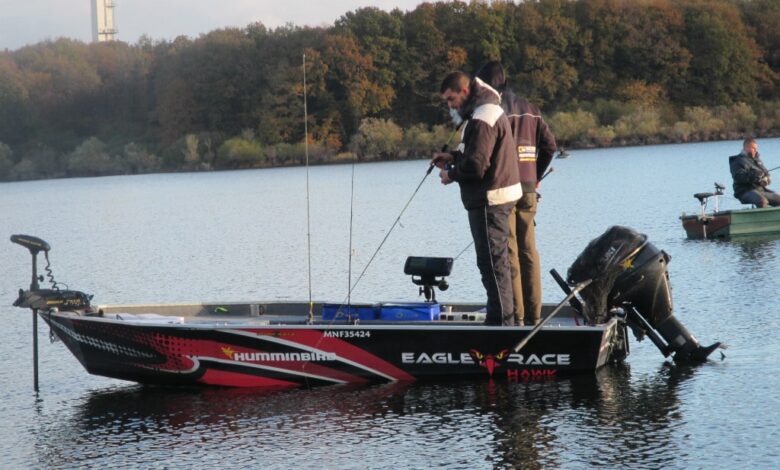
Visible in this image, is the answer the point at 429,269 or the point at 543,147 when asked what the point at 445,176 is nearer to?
the point at 543,147

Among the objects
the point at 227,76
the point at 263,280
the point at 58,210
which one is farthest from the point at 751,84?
the point at 263,280

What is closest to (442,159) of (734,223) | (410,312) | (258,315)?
(410,312)

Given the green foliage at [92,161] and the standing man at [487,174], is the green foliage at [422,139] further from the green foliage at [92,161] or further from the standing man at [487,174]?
the standing man at [487,174]

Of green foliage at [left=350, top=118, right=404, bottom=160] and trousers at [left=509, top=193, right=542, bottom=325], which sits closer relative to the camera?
trousers at [left=509, top=193, right=542, bottom=325]

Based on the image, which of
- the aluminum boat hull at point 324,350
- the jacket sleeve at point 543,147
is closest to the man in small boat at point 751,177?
the jacket sleeve at point 543,147

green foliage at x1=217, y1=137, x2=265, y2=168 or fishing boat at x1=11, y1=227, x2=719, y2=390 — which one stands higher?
green foliage at x1=217, y1=137, x2=265, y2=168

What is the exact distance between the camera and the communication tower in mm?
169625

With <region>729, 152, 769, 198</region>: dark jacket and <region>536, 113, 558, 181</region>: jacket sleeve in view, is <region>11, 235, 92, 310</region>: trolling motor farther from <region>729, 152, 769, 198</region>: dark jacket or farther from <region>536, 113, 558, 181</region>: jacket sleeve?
<region>729, 152, 769, 198</region>: dark jacket

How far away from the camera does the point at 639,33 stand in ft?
281

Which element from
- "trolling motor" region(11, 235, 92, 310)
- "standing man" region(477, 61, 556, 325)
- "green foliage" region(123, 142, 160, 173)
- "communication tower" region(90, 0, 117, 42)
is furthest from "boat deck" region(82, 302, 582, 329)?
"communication tower" region(90, 0, 117, 42)

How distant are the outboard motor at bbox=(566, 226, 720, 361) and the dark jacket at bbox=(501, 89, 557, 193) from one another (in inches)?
31.1

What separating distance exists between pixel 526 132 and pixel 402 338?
2.00 m

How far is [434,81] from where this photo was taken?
84938 mm

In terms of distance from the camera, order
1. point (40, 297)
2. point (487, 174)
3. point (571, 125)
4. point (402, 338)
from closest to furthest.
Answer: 1. point (487, 174)
2. point (402, 338)
3. point (40, 297)
4. point (571, 125)
